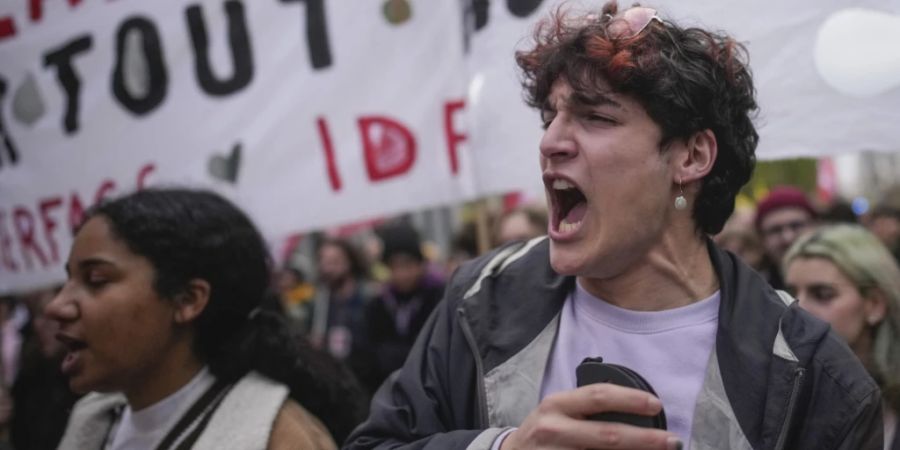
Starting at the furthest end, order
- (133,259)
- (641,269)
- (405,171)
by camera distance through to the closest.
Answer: (405,171) < (133,259) < (641,269)

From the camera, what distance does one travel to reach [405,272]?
6.14m

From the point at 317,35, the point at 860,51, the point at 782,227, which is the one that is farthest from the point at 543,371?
the point at 782,227

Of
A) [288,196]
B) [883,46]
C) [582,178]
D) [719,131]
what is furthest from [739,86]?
[288,196]

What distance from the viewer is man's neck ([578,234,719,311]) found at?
6.59ft

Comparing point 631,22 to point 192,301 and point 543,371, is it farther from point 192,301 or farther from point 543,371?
point 192,301

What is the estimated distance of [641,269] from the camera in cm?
201

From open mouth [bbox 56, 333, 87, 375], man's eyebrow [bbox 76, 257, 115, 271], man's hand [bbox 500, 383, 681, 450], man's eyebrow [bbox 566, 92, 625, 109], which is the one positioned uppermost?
man's eyebrow [bbox 566, 92, 625, 109]

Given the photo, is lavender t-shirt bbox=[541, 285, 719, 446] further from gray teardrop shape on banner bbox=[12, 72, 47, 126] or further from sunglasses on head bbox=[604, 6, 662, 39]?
gray teardrop shape on banner bbox=[12, 72, 47, 126]

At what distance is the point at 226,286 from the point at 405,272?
3.37m

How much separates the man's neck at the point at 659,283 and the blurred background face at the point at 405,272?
4075mm

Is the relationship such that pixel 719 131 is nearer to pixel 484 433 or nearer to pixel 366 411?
pixel 484 433

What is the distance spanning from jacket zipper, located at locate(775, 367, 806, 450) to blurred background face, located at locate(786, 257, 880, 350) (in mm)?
1346

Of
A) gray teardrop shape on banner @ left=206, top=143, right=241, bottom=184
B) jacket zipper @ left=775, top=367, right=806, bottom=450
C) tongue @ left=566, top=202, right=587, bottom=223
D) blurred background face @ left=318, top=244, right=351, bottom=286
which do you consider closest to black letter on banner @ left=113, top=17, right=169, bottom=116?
gray teardrop shape on banner @ left=206, top=143, right=241, bottom=184

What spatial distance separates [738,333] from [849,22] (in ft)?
4.18
